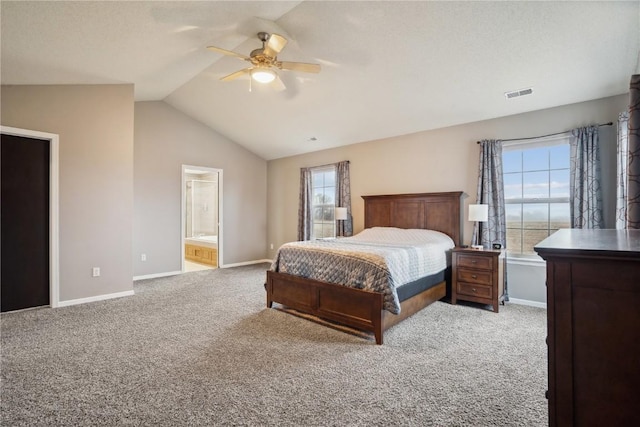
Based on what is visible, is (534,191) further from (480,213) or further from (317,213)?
(317,213)

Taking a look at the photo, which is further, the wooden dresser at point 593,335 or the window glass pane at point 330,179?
the window glass pane at point 330,179

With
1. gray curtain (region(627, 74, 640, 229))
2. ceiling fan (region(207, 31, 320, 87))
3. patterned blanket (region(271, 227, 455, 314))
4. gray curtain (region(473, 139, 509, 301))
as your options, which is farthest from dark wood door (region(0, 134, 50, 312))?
gray curtain (region(627, 74, 640, 229))

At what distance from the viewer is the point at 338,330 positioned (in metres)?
3.14

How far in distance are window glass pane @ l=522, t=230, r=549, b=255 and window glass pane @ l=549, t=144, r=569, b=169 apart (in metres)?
0.89

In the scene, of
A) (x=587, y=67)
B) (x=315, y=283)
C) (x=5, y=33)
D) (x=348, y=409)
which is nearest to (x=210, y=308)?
(x=315, y=283)

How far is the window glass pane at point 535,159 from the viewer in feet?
13.3

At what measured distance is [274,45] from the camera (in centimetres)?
300

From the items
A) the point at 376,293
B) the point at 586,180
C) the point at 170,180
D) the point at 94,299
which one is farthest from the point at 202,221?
the point at 586,180

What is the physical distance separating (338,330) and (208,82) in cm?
426

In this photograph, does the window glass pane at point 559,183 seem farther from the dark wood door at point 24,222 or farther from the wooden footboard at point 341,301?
the dark wood door at point 24,222

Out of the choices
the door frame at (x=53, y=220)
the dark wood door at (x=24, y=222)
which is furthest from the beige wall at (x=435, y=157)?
the dark wood door at (x=24, y=222)

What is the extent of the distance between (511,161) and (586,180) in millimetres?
922

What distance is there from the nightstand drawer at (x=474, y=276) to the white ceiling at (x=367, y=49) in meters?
2.23

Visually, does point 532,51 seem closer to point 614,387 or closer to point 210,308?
point 614,387
